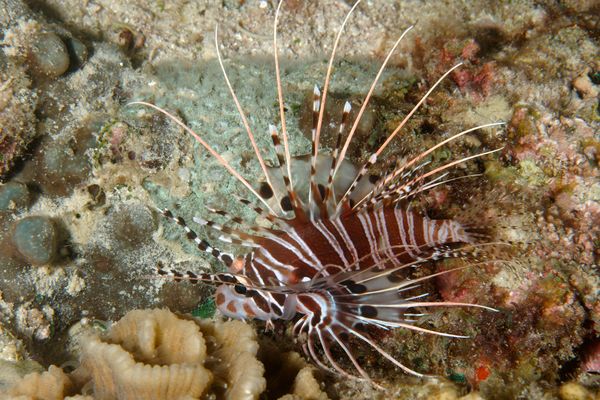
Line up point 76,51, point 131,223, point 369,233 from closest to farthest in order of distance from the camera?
point 369,233 < point 131,223 < point 76,51

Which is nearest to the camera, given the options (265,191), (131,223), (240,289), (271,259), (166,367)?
(166,367)

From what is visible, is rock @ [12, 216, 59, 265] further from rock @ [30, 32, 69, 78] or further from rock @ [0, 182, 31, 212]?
rock @ [30, 32, 69, 78]

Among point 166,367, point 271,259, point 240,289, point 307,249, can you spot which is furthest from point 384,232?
point 166,367

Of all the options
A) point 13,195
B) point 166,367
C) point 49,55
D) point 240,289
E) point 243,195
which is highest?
point 49,55

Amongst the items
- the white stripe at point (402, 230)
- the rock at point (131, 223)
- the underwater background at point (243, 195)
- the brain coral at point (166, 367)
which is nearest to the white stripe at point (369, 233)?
the white stripe at point (402, 230)

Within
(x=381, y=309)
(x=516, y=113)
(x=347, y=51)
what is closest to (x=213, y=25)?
(x=347, y=51)

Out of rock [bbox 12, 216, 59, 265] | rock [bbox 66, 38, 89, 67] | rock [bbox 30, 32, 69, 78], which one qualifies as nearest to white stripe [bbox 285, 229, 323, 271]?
rock [bbox 12, 216, 59, 265]

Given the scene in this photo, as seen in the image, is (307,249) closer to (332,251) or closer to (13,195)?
(332,251)
